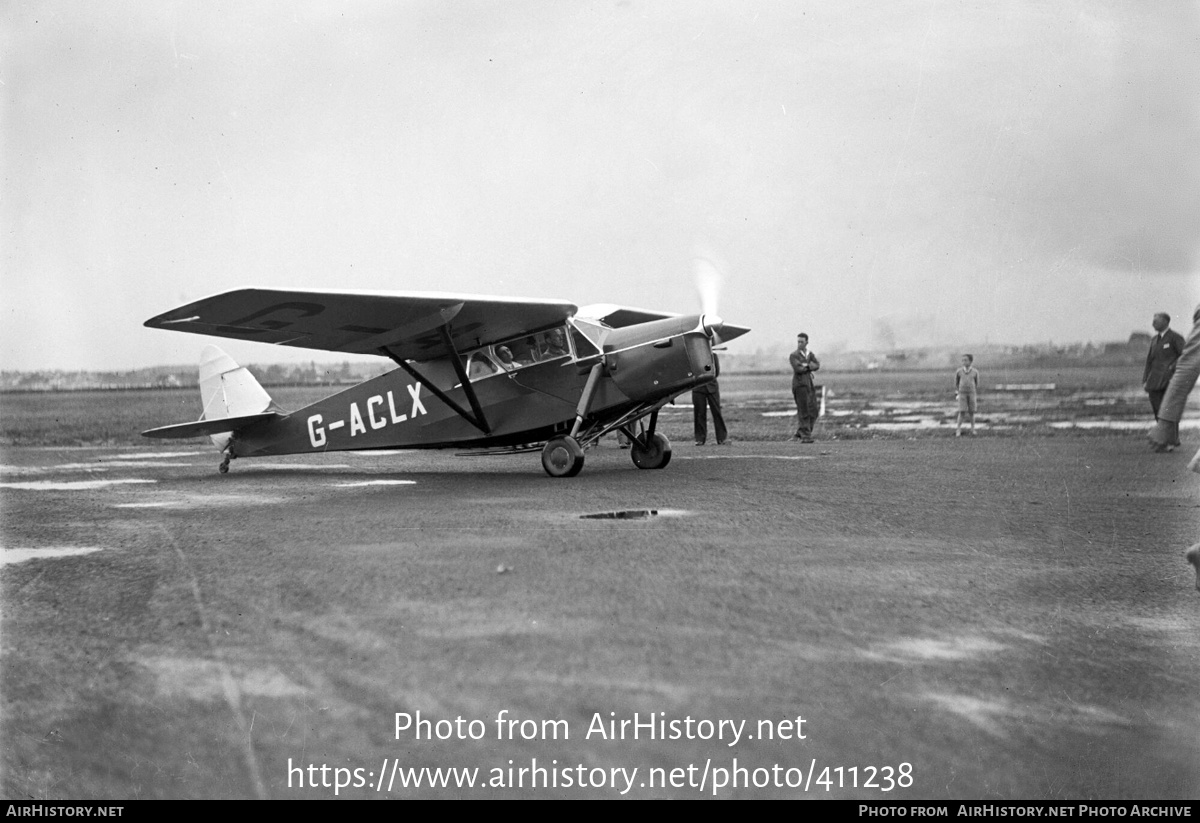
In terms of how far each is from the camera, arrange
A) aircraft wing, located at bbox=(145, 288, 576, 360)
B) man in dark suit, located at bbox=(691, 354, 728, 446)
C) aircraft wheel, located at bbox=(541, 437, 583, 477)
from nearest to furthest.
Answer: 1. aircraft wing, located at bbox=(145, 288, 576, 360)
2. aircraft wheel, located at bbox=(541, 437, 583, 477)
3. man in dark suit, located at bbox=(691, 354, 728, 446)

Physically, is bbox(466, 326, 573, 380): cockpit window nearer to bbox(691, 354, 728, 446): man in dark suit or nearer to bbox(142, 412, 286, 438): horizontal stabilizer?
Result: bbox(142, 412, 286, 438): horizontal stabilizer

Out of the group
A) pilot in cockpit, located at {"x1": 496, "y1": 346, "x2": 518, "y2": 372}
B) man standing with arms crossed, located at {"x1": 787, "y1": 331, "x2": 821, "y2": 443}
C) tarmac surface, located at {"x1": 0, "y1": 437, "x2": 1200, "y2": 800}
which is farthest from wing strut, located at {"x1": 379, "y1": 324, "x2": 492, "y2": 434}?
man standing with arms crossed, located at {"x1": 787, "y1": 331, "x2": 821, "y2": 443}

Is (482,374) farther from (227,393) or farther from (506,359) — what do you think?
(227,393)

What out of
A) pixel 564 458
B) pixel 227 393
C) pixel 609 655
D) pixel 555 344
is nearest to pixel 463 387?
pixel 555 344

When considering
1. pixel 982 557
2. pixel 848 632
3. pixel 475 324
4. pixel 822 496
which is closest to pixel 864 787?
pixel 848 632

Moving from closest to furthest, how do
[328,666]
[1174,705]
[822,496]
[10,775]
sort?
[10,775], [1174,705], [328,666], [822,496]
